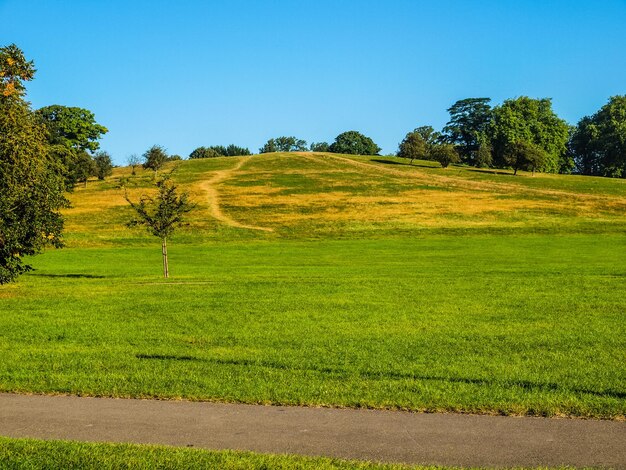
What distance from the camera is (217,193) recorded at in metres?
93.2

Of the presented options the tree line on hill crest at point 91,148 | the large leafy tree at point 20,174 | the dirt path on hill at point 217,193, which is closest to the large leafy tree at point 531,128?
the tree line on hill crest at point 91,148

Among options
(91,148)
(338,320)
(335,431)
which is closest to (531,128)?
(91,148)

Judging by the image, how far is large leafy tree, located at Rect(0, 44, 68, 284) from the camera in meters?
22.4

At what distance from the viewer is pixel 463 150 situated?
540 ft

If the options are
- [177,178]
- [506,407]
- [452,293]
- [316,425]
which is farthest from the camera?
[177,178]

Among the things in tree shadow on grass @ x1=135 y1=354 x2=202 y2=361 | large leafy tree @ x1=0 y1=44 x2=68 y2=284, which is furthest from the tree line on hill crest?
tree shadow on grass @ x1=135 y1=354 x2=202 y2=361

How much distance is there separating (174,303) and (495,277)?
15.2m

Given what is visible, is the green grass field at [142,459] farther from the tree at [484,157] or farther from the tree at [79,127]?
the tree at [484,157]

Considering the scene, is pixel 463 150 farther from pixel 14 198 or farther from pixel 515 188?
pixel 14 198

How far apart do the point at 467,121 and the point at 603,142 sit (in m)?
38.4

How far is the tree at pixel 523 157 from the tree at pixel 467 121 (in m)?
51.7

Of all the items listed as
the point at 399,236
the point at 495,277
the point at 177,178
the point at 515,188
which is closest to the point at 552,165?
the point at 515,188

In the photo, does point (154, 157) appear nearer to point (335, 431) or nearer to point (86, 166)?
point (86, 166)

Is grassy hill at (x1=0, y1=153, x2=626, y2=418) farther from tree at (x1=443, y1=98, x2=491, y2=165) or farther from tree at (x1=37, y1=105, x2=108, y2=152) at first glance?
tree at (x1=443, y1=98, x2=491, y2=165)
